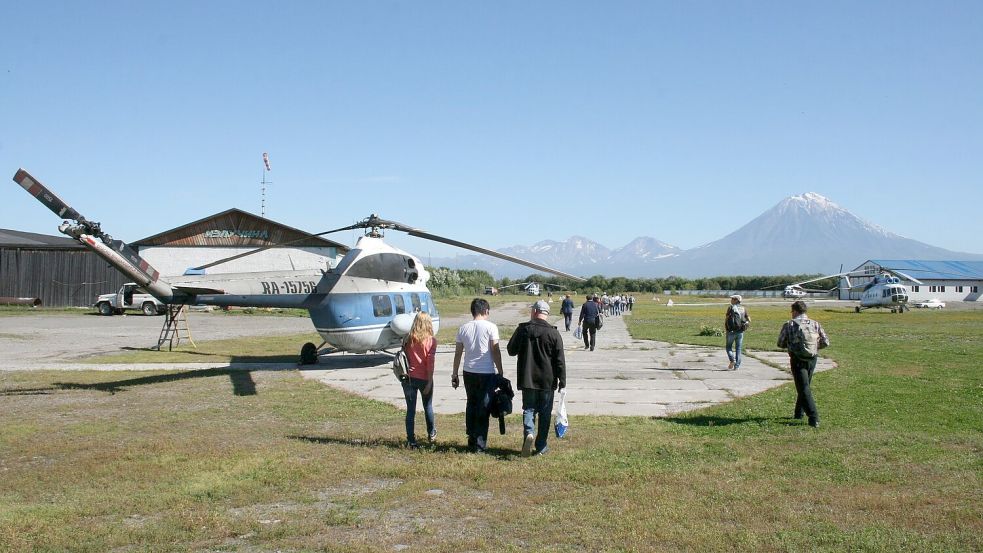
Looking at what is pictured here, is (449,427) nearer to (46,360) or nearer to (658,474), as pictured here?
(658,474)

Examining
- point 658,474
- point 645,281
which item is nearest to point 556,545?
point 658,474

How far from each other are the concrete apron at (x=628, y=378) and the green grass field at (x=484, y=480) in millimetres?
1046

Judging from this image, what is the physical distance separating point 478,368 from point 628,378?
8025 millimetres

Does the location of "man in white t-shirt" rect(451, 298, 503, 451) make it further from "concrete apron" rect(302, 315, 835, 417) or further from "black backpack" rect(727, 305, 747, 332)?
"black backpack" rect(727, 305, 747, 332)

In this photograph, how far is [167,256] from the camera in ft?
164

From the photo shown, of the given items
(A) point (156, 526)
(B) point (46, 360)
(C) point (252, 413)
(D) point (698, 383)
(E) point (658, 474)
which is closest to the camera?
(A) point (156, 526)

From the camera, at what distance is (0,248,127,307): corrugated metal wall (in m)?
52.0

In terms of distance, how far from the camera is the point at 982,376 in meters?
15.1

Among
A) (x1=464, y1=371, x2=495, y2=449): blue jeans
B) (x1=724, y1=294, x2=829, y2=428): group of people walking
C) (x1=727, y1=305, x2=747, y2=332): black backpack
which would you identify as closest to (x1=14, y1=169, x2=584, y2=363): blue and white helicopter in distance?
(x1=727, y1=305, x2=747, y2=332): black backpack

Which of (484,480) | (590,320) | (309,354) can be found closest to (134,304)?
(309,354)

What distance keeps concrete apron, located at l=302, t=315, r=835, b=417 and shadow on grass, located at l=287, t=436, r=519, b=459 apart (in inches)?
107

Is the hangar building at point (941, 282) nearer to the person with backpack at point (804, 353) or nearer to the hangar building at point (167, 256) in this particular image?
the hangar building at point (167, 256)

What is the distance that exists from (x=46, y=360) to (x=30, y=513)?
1575 cm

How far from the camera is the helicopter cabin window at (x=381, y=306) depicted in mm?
17281
